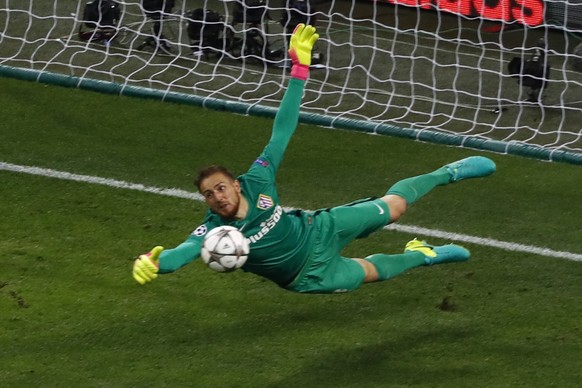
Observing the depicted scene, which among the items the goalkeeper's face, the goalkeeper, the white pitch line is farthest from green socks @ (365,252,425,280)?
the white pitch line

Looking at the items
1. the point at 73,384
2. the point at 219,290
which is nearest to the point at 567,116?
the point at 219,290

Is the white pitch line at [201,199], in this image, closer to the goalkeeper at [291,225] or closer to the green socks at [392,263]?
the goalkeeper at [291,225]

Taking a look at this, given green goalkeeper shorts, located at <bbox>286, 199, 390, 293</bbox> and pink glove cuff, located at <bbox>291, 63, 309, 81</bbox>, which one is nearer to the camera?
green goalkeeper shorts, located at <bbox>286, 199, 390, 293</bbox>

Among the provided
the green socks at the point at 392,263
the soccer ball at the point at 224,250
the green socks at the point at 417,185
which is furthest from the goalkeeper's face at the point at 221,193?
the green socks at the point at 417,185

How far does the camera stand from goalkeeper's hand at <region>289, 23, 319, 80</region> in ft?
25.0

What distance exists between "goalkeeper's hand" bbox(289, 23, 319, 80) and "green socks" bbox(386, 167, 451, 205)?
1.02 metres

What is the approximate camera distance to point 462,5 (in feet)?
45.1

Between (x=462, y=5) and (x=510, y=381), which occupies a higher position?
(x=462, y=5)

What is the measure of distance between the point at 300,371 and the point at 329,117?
3.95 meters

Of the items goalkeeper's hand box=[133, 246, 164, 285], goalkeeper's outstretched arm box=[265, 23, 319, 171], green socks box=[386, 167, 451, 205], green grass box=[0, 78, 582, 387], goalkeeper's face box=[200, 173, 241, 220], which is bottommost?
green grass box=[0, 78, 582, 387]

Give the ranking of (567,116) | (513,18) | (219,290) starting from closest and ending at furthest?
(219,290) < (567,116) < (513,18)

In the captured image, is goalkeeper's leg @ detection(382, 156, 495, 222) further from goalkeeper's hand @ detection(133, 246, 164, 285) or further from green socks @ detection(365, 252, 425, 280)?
goalkeeper's hand @ detection(133, 246, 164, 285)

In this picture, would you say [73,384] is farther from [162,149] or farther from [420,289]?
[162,149]

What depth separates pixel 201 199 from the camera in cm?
985
